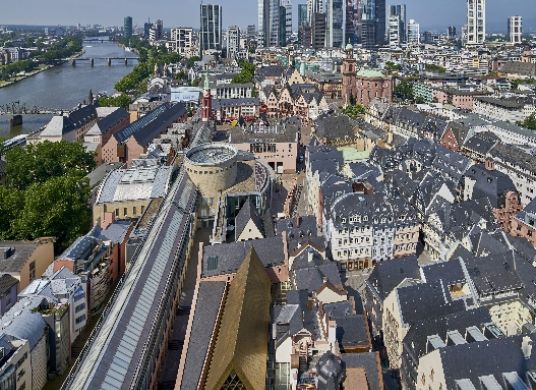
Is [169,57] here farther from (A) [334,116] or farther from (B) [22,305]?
(B) [22,305]

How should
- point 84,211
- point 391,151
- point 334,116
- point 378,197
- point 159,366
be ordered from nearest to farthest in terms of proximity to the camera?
1. point 159,366
2. point 378,197
3. point 84,211
4. point 391,151
5. point 334,116

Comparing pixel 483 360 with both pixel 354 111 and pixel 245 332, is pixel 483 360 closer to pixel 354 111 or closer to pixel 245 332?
pixel 245 332

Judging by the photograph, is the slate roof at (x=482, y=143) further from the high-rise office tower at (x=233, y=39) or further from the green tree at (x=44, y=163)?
the high-rise office tower at (x=233, y=39)

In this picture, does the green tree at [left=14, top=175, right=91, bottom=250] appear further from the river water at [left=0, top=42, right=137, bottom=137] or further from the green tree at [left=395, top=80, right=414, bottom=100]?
the green tree at [left=395, top=80, right=414, bottom=100]

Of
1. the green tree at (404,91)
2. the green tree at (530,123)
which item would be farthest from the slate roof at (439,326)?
the green tree at (404,91)

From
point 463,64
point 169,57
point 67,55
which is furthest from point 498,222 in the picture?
point 67,55

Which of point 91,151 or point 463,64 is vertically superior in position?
point 463,64

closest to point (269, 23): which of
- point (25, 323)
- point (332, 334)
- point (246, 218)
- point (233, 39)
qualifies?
point (233, 39)
